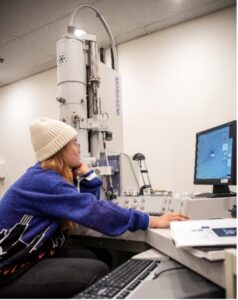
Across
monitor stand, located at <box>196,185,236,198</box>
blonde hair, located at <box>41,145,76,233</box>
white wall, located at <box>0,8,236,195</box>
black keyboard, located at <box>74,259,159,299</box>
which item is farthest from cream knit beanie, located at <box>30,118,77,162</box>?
white wall, located at <box>0,8,236,195</box>

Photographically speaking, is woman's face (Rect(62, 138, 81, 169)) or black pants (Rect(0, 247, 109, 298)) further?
woman's face (Rect(62, 138, 81, 169))

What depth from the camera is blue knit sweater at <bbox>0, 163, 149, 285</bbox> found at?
115cm

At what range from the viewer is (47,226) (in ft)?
4.03

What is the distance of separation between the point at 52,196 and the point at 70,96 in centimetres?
93

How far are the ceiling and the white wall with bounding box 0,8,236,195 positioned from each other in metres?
0.15

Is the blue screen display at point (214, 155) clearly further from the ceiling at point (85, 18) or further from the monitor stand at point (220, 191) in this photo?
the ceiling at point (85, 18)

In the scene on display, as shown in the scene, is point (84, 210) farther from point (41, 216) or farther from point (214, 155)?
point (214, 155)

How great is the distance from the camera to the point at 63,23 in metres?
2.94

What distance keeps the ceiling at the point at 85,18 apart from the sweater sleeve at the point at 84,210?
6.65ft

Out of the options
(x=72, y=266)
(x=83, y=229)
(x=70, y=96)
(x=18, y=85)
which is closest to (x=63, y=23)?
(x=70, y=96)

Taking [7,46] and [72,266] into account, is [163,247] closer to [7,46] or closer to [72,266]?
[72,266]

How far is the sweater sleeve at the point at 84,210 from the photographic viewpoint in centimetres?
114

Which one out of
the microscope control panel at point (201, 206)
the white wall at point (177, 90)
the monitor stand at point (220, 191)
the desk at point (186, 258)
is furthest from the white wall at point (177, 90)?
the desk at point (186, 258)

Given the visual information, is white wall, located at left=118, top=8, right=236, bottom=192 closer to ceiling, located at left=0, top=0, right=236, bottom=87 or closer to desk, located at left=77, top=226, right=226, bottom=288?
ceiling, located at left=0, top=0, right=236, bottom=87
